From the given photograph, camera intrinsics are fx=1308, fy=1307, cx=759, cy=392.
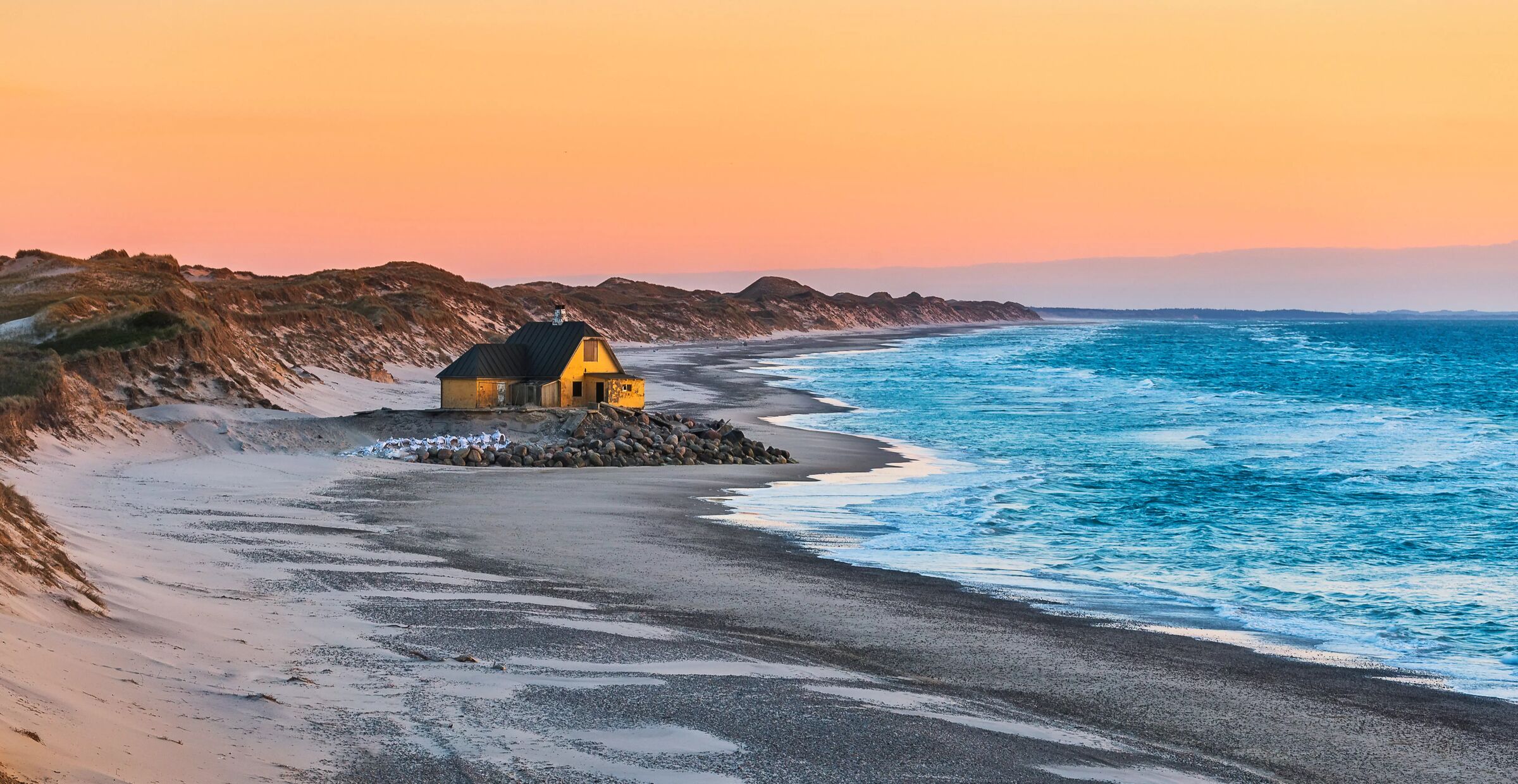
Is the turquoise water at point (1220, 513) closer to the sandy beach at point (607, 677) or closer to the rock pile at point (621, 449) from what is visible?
the sandy beach at point (607, 677)

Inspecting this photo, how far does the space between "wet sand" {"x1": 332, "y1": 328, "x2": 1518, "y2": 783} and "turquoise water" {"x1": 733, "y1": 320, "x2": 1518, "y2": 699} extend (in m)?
1.45

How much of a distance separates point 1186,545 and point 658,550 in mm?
10153

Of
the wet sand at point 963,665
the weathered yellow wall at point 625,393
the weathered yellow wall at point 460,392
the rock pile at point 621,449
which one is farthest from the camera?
the weathered yellow wall at point 625,393

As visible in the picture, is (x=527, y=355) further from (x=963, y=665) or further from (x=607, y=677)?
(x=607, y=677)

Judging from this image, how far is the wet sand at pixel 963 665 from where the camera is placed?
439 inches

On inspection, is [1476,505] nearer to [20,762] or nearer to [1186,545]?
[1186,545]

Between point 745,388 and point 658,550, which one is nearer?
point 658,550

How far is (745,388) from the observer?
Result: 70812 mm

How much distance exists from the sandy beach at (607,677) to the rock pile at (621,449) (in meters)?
11.7

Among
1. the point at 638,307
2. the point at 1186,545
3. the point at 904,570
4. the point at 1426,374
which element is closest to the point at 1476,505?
the point at 1186,545

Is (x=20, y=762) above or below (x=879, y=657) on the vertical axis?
above

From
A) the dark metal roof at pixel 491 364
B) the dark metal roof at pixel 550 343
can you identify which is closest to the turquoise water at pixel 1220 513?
the dark metal roof at pixel 550 343

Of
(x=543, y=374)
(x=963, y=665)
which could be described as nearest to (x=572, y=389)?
(x=543, y=374)

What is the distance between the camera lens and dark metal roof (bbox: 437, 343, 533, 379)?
43312mm
